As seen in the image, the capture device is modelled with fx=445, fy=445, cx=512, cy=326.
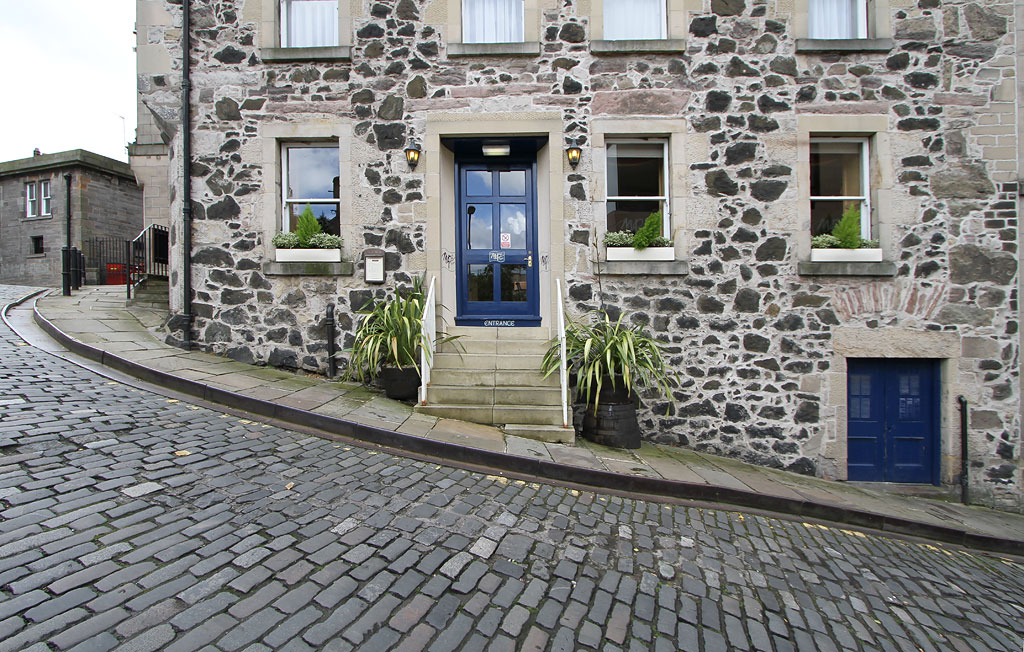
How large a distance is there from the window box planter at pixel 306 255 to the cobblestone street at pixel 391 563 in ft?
9.20

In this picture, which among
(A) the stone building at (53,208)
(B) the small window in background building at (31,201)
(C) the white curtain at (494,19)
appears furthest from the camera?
(B) the small window in background building at (31,201)

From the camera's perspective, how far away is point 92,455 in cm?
337

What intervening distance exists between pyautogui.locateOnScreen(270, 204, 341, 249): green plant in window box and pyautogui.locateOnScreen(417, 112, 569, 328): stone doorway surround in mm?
1362

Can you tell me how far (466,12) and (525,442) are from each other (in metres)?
6.13

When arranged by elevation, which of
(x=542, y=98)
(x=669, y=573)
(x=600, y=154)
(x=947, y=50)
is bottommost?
(x=669, y=573)

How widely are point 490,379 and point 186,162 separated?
5315 millimetres

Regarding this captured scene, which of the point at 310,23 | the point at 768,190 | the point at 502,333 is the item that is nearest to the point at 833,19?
the point at 768,190

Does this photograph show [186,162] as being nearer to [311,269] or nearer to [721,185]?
[311,269]

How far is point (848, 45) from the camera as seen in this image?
19.6 feet

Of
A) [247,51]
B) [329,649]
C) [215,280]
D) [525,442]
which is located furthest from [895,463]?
[247,51]

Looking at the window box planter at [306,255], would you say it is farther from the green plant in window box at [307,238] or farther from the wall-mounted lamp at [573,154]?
the wall-mounted lamp at [573,154]

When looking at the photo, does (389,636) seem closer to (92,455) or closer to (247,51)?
(92,455)

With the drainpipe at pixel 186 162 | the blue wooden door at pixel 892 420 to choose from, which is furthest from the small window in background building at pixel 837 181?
the drainpipe at pixel 186 162

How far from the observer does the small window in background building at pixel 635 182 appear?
6.32 m
